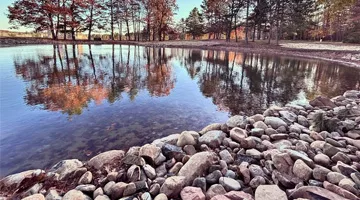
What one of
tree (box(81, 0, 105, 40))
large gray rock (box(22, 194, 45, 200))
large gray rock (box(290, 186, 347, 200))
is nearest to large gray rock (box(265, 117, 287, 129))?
large gray rock (box(290, 186, 347, 200))

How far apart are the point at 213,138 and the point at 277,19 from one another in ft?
88.0

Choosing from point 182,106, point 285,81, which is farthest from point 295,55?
point 182,106

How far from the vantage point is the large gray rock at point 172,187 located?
2.22 metres

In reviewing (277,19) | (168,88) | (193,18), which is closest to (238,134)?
(168,88)

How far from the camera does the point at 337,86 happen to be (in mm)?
7980

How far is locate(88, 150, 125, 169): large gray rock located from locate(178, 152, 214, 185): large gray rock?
2.94ft

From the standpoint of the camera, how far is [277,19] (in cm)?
2548

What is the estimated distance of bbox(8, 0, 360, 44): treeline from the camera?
2816 centimetres

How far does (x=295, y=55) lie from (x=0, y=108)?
70.7ft

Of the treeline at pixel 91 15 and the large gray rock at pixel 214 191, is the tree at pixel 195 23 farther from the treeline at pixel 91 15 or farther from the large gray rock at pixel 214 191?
the large gray rock at pixel 214 191

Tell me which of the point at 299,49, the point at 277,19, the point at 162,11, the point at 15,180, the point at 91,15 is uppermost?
the point at 162,11

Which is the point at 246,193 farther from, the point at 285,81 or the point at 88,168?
the point at 285,81

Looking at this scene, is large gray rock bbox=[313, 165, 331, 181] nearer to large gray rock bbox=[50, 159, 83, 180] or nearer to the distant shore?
large gray rock bbox=[50, 159, 83, 180]

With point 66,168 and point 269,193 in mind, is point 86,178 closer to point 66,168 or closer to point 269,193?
point 66,168
